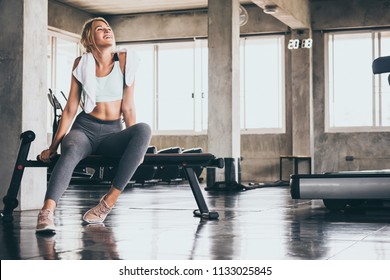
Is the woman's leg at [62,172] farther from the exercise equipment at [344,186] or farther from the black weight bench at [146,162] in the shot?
the exercise equipment at [344,186]

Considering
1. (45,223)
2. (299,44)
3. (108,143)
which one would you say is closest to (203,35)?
(299,44)

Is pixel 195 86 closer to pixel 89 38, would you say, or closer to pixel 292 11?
pixel 292 11

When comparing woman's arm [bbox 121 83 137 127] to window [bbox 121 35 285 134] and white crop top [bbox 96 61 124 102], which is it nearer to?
white crop top [bbox 96 61 124 102]

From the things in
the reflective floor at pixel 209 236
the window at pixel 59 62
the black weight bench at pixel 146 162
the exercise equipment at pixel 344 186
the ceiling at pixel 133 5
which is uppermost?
the ceiling at pixel 133 5

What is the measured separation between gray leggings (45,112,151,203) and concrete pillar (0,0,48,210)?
4.81 feet

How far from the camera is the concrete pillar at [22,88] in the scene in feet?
16.0

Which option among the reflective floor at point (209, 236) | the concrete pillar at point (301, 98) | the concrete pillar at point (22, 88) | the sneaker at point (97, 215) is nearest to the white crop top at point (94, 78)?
the sneaker at point (97, 215)

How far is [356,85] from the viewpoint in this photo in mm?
12680

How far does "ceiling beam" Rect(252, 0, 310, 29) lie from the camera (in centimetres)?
996

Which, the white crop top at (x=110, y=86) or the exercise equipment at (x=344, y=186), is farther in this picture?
the exercise equipment at (x=344, y=186)

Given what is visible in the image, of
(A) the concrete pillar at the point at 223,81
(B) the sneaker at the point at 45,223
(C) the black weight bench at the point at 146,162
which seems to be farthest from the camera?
(A) the concrete pillar at the point at 223,81

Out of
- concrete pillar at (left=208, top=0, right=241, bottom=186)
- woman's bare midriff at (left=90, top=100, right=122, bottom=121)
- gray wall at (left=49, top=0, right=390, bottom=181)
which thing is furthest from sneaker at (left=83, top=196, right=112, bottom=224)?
gray wall at (left=49, top=0, right=390, bottom=181)
